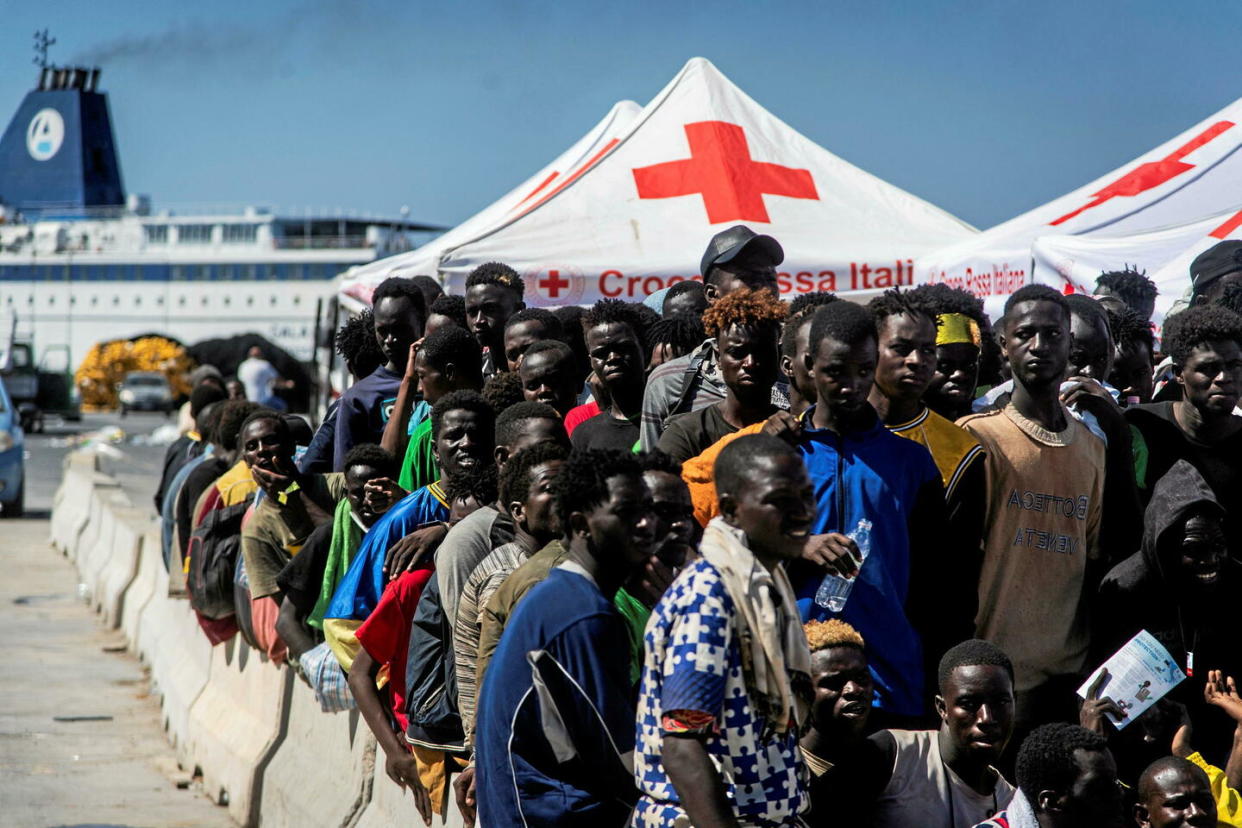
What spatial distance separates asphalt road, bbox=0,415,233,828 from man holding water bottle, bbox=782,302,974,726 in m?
4.76

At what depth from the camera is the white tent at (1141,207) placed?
29.5 ft

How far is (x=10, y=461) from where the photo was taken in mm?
21234

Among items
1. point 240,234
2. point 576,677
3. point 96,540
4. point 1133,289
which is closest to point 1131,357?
point 1133,289

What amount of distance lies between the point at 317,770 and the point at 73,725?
4.09 meters

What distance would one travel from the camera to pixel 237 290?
8331cm

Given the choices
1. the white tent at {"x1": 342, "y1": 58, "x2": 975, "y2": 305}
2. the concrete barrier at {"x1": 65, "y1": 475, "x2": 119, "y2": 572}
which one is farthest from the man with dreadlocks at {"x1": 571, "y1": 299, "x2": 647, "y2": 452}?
the concrete barrier at {"x1": 65, "y1": 475, "x2": 119, "y2": 572}

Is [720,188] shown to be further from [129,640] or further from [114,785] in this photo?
[129,640]

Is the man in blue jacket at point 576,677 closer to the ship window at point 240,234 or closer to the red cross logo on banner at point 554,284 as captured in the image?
the red cross logo on banner at point 554,284

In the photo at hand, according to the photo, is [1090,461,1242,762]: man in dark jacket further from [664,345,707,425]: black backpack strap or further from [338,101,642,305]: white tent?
[338,101,642,305]: white tent

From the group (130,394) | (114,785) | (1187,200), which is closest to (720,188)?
(1187,200)

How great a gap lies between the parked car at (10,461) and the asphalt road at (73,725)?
3400 millimetres

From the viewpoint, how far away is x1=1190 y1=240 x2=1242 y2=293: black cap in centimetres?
659

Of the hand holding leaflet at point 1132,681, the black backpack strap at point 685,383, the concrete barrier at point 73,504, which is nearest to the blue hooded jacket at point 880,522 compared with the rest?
the hand holding leaflet at point 1132,681

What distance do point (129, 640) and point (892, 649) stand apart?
9.88 m
